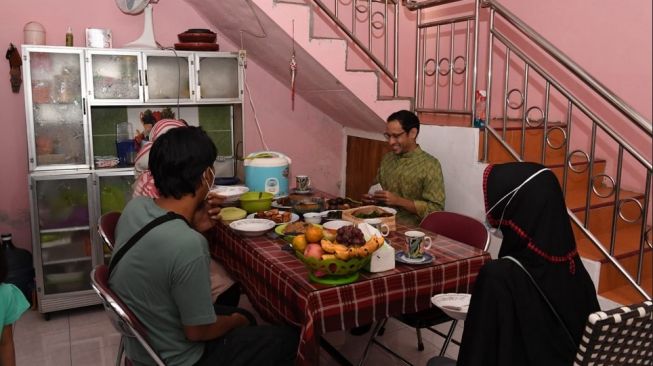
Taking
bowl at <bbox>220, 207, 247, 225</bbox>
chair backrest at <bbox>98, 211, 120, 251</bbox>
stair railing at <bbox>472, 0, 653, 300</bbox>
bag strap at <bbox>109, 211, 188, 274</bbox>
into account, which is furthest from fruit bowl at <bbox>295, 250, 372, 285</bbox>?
stair railing at <bbox>472, 0, 653, 300</bbox>

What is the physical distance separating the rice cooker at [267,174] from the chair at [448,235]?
2.85 feet

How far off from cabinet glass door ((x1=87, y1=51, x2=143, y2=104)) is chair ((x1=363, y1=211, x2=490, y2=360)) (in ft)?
7.12

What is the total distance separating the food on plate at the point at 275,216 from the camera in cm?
241

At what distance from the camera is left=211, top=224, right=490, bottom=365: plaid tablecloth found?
1.67 metres

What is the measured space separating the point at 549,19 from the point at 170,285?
3.37 metres

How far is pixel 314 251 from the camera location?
1712mm

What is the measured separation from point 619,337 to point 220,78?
3.20 m

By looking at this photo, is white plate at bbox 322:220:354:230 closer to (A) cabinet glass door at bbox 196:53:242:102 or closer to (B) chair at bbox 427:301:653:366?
(B) chair at bbox 427:301:653:366

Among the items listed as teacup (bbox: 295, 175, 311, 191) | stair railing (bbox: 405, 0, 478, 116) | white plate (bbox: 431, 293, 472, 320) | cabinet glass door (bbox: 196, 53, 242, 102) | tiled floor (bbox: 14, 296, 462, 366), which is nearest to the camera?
white plate (bbox: 431, 293, 472, 320)

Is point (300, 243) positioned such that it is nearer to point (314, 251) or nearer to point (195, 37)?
point (314, 251)

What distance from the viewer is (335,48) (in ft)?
11.5

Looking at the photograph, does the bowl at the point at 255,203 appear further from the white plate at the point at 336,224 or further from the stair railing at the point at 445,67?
the stair railing at the point at 445,67

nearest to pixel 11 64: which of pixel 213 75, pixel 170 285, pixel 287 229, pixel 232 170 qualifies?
pixel 213 75

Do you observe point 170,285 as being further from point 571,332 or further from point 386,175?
point 386,175
